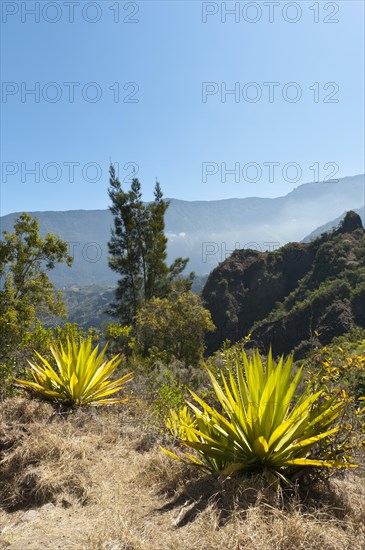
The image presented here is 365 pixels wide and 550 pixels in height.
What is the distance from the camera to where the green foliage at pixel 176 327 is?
1462 cm

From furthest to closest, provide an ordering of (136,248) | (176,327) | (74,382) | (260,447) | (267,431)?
(136,248)
(176,327)
(74,382)
(267,431)
(260,447)

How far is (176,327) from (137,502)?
12171 millimetres

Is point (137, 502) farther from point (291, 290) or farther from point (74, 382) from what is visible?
point (291, 290)

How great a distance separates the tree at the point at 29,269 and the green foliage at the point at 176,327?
4.64 m

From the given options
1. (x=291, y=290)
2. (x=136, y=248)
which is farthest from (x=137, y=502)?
(x=291, y=290)

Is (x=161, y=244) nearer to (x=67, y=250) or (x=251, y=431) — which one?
(x=67, y=250)

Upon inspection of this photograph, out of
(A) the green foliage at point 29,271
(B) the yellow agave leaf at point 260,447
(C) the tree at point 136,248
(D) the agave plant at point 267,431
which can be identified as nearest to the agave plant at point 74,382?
(D) the agave plant at point 267,431

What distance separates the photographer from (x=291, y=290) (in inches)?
2611

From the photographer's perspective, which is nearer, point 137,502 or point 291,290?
point 137,502

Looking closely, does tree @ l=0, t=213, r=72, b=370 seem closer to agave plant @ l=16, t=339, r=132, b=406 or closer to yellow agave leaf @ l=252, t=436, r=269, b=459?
agave plant @ l=16, t=339, r=132, b=406

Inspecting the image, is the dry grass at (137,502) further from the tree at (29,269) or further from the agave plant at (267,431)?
the tree at (29,269)

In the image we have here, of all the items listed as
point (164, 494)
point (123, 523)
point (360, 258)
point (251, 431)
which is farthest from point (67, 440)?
point (360, 258)

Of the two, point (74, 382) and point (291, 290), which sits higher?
point (74, 382)

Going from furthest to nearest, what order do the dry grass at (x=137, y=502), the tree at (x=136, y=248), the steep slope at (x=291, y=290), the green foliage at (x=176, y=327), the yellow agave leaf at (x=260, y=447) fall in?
1. the steep slope at (x=291, y=290)
2. the tree at (x=136, y=248)
3. the green foliage at (x=176, y=327)
4. the yellow agave leaf at (x=260, y=447)
5. the dry grass at (x=137, y=502)
